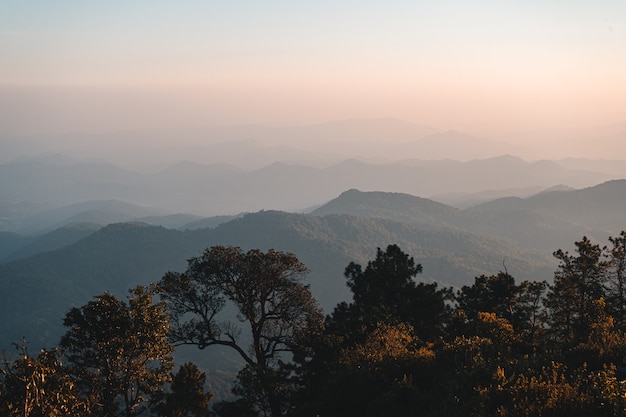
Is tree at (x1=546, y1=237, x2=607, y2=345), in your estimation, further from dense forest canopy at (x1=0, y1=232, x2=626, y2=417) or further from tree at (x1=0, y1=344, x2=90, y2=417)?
tree at (x1=0, y1=344, x2=90, y2=417)

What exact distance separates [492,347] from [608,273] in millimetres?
23426

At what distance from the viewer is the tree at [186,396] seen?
29.2 m

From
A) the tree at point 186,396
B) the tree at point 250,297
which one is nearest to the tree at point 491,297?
the tree at point 250,297

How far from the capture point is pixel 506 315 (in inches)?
1662

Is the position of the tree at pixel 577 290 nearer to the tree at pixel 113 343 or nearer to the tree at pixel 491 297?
the tree at pixel 491 297

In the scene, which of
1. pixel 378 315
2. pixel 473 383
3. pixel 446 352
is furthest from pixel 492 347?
pixel 378 315

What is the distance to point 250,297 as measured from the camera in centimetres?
3008

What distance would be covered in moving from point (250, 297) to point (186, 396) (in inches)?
299

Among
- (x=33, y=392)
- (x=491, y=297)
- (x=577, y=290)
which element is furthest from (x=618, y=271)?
(x=33, y=392)

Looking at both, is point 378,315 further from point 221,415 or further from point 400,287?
point 221,415

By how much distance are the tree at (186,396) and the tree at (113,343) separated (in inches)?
227

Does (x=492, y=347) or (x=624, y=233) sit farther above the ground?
(x=624, y=233)

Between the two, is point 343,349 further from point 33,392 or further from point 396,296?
point 33,392

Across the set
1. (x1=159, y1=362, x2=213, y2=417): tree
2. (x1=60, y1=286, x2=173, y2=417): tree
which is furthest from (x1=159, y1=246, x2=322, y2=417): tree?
(x1=60, y1=286, x2=173, y2=417): tree
